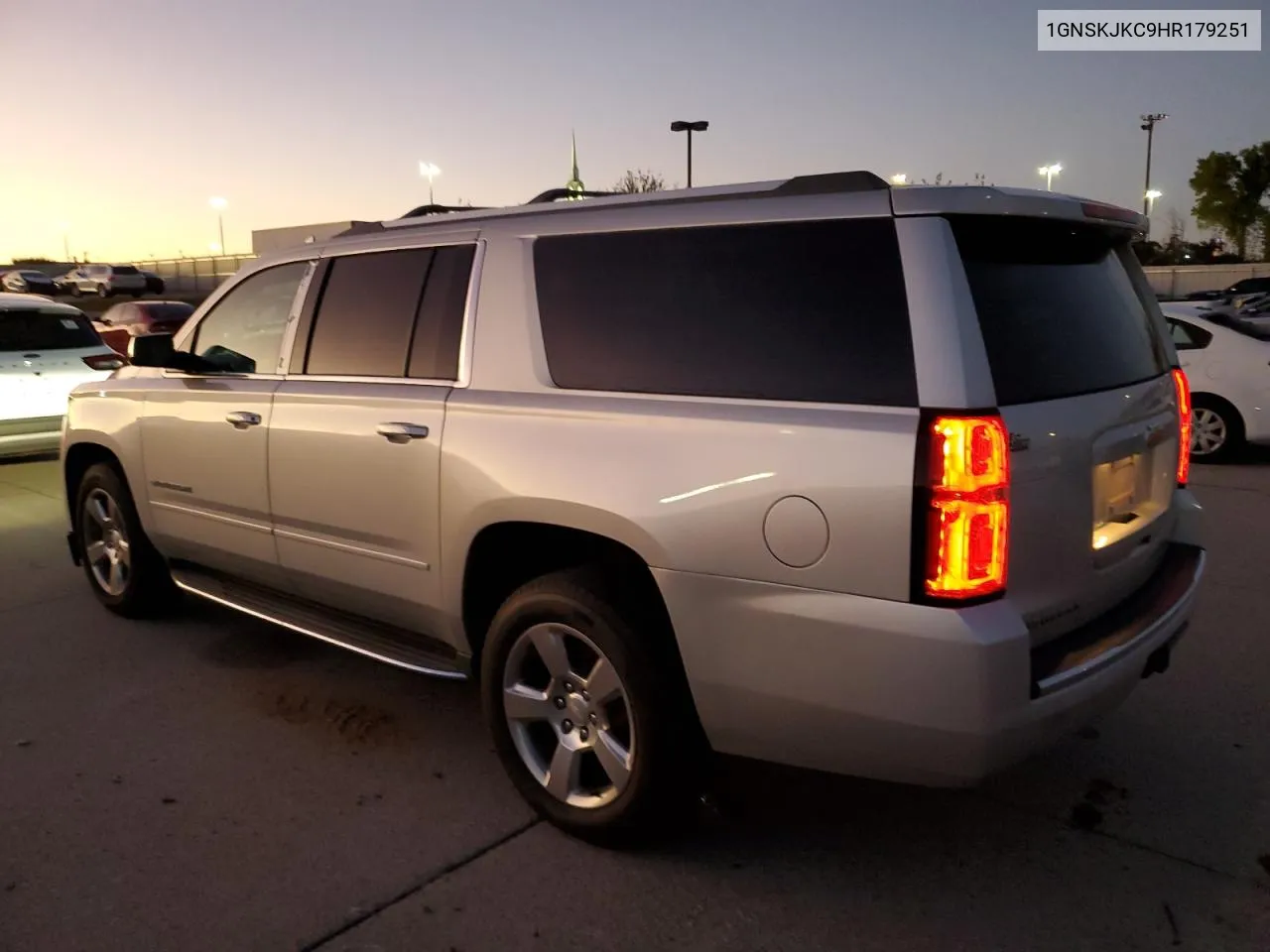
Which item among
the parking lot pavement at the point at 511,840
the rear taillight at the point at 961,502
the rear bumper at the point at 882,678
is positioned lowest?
the parking lot pavement at the point at 511,840

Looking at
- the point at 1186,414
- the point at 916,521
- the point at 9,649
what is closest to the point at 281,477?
the point at 9,649

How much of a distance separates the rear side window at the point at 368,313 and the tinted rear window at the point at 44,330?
20.2 feet

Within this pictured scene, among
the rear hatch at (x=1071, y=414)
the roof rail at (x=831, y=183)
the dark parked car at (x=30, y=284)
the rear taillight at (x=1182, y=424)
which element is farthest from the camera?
the dark parked car at (x=30, y=284)

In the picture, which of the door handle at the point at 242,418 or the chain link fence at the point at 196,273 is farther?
the chain link fence at the point at 196,273

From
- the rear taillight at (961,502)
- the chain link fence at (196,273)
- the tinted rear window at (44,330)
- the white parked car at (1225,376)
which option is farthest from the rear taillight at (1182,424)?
the chain link fence at (196,273)

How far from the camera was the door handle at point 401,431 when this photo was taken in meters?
3.48

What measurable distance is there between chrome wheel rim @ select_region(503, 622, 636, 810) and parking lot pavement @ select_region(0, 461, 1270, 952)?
211 mm

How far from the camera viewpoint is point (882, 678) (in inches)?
98.0

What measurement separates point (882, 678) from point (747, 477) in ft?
1.93

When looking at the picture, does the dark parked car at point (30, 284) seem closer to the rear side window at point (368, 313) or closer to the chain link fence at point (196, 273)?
the chain link fence at point (196, 273)

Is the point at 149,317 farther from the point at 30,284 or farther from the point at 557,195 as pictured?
the point at 30,284

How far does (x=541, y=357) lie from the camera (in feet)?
10.8

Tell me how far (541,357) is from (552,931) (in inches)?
65.5

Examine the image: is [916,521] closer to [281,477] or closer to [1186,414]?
[1186,414]
